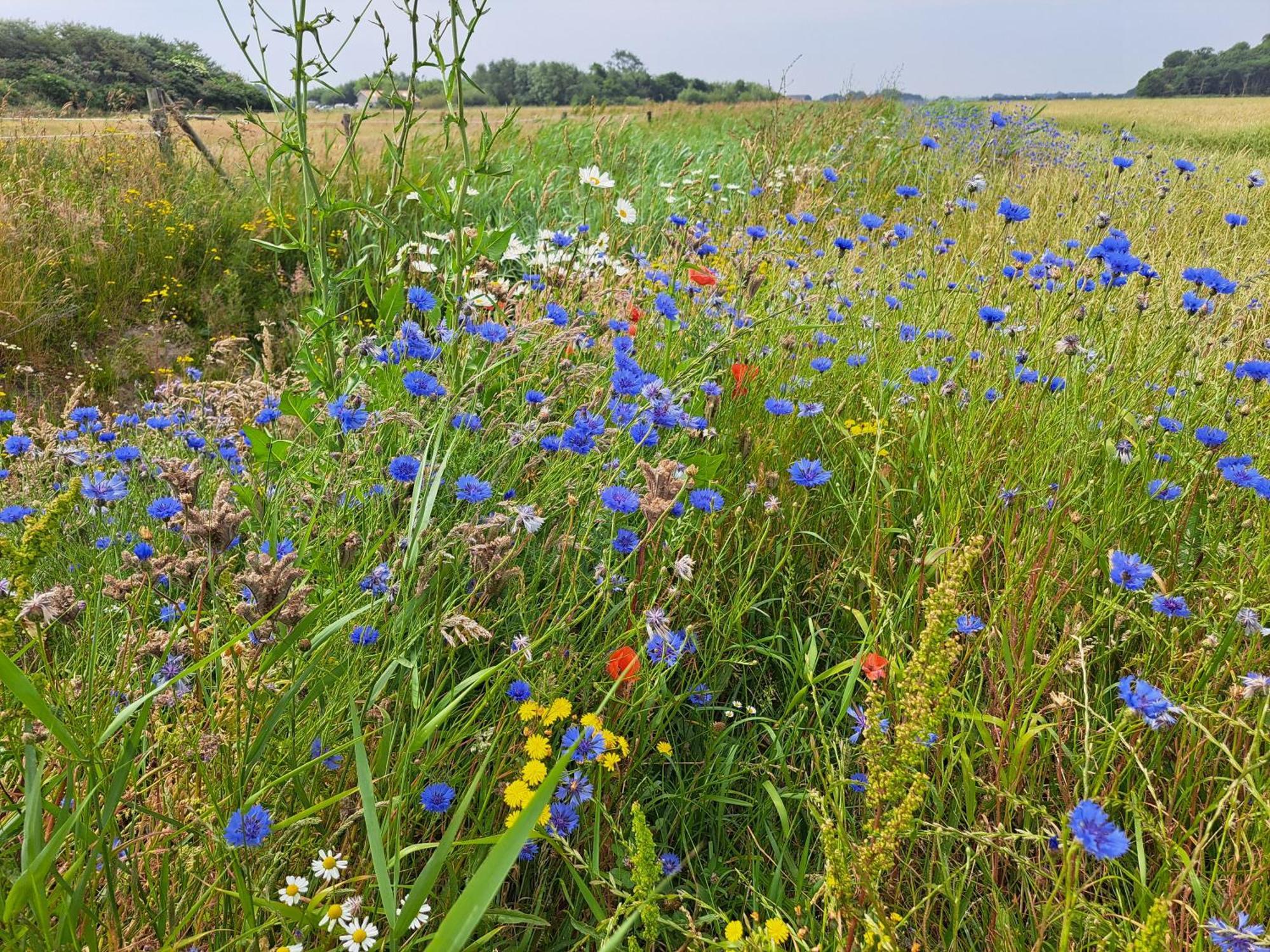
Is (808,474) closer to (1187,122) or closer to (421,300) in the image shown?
(421,300)

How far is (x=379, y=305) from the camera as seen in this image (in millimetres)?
1974

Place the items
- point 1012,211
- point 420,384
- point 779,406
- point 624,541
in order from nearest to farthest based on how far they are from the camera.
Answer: point 624,541, point 420,384, point 779,406, point 1012,211

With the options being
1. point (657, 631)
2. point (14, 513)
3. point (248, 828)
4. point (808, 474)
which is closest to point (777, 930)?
point (657, 631)

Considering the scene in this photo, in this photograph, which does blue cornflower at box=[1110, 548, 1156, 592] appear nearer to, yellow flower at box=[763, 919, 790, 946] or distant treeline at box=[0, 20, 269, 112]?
yellow flower at box=[763, 919, 790, 946]

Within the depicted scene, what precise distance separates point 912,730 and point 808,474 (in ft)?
2.87

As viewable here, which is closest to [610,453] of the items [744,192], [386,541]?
[386,541]

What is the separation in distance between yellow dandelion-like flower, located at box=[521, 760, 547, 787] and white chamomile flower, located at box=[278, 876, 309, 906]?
31cm

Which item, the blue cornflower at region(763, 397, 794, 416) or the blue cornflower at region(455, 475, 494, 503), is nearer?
the blue cornflower at region(455, 475, 494, 503)

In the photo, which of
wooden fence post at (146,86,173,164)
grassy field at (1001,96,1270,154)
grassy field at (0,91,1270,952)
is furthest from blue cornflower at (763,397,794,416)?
grassy field at (1001,96,1270,154)

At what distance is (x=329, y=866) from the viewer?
103 cm

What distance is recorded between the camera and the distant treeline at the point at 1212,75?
48188mm

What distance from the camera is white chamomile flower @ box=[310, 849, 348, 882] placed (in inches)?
38.9

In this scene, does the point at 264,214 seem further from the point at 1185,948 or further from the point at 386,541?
the point at 1185,948

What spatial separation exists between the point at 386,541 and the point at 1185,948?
140 cm
